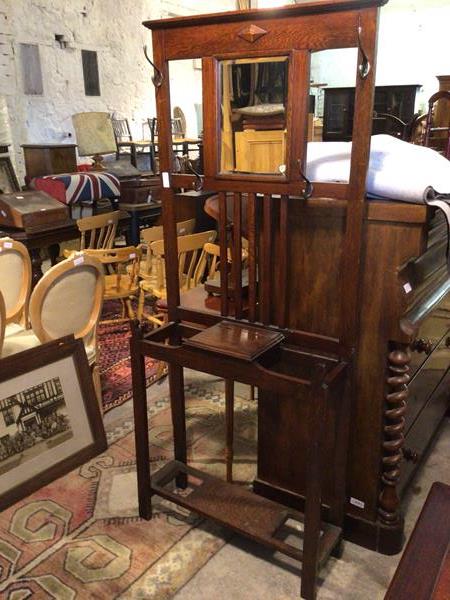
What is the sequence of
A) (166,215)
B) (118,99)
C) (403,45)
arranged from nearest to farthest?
(166,215), (118,99), (403,45)

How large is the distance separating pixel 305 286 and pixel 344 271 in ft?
0.64

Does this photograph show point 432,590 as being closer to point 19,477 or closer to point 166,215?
point 166,215

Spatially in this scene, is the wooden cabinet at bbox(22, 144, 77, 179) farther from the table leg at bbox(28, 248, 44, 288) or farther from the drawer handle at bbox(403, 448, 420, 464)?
the drawer handle at bbox(403, 448, 420, 464)

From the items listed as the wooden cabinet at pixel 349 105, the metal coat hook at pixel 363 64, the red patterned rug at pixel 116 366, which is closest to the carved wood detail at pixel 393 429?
the metal coat hook at pixel 363 64

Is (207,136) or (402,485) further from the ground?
(207,136)

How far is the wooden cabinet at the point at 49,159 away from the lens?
567 centimetres

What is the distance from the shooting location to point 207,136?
1593mm

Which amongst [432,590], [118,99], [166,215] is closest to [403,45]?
[118,99]

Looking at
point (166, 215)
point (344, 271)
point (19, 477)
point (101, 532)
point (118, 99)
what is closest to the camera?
point (344, 271)

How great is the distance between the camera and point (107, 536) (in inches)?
74.7

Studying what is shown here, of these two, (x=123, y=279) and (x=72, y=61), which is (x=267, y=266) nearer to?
(x=123, y=279)

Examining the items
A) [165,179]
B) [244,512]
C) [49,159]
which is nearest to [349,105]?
[49,159]

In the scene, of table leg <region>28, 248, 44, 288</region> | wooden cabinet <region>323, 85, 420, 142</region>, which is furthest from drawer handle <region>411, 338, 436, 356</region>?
wooden cabinet <region>323, 85, 420, 142</region>

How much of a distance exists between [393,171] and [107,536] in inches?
61.2
